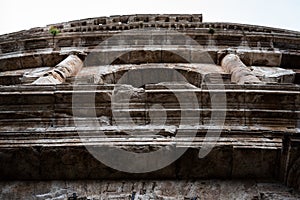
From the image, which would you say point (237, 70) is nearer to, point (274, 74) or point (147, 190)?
point (274, 74)

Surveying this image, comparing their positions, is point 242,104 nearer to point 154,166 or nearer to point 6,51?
point 154,166

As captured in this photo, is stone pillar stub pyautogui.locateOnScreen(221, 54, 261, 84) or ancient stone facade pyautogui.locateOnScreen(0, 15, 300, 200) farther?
stone pillar stub pyautogui.locateOnScreen(221, 54, 261, 84)

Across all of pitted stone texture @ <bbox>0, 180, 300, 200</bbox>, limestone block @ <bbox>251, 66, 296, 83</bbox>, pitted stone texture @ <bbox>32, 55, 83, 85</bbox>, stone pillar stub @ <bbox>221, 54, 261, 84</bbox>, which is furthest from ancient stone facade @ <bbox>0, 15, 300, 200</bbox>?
limestone block @ <bbox>251, 66, 296, 83</bbox>

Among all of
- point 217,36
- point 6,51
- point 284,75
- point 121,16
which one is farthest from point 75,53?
point 121,16

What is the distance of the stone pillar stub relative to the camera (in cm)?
891

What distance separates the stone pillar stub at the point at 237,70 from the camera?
8914 millimetres

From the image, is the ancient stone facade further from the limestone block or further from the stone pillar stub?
Result: the limestone block

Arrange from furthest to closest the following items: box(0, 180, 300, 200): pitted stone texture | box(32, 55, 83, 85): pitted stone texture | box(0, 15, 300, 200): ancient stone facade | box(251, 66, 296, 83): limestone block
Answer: box(251, 66, 296, 83): limestone block, box(32, 55, 83, 85): pitted stone texture, box(0, 15, 300, 200): ancient stone facade, box(0, 180, 300, 200): pitted stone texture

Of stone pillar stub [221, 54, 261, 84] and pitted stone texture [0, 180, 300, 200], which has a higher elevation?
stone pillar stub [221, 54, 261, 84]

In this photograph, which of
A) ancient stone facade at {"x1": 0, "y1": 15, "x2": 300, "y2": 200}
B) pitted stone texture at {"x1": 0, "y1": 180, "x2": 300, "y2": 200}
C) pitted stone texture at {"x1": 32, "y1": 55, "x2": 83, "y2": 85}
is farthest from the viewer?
pitted stone texture at {"x1": 32, "y1": 55, "x2": 83, "y2": 85}

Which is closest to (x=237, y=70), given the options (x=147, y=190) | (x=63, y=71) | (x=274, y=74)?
(x=274, y=74)

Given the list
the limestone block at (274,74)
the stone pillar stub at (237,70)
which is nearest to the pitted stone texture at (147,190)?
the stone pillar stub at (237,70)

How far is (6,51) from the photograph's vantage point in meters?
14.1

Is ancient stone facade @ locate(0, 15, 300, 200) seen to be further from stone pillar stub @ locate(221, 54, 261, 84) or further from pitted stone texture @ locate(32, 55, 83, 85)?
stone pillar stub @ locate(221, 54, 261, 84)
